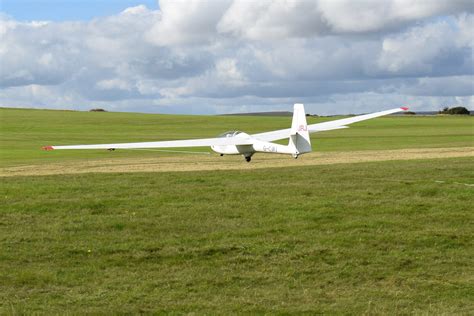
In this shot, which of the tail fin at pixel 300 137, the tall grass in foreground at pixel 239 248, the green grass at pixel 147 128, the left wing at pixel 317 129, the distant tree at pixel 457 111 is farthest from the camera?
the distant tree at pixel 457 111

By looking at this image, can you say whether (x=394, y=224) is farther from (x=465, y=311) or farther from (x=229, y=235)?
(x=465, y=311)

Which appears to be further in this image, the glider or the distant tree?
the distant tree

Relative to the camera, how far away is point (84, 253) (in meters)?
11.8

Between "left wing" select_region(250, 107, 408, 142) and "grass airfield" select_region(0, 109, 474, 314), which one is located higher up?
"left wing" select_region(250, 107, 408, 142)

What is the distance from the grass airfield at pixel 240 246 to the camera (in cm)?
941

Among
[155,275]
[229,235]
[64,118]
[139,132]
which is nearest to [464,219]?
[229,235]

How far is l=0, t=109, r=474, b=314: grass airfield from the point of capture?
9.41 m

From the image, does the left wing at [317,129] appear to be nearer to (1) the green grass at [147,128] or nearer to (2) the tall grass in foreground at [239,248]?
(2) the tall grass in foreground at [239,248]

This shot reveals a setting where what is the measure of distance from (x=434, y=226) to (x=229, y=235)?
3.92 metres

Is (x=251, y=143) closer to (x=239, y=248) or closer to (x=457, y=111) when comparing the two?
(x=239, y=248)

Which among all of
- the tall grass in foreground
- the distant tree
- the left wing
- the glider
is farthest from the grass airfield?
the distant tree

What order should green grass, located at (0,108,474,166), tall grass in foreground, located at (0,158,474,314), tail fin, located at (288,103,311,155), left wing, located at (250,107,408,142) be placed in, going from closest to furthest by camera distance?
tall grass in foreground, located at (0,158,474,314) < tail fin, located at (288,103,311,155) < left wing, located at (250,107,408,142) < green grass, located at (0,108,474,166)

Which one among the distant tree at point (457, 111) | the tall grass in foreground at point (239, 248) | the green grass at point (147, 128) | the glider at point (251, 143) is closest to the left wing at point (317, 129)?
the glider at point (251, 143)

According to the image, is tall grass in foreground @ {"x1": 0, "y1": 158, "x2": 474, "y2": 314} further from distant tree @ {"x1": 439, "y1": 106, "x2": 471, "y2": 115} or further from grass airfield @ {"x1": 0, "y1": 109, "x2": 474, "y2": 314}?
distant tree @ {"x1": 439, "y1": 106, "x2": 471, "y2": 115}
